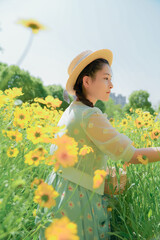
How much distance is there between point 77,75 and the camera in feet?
5.02

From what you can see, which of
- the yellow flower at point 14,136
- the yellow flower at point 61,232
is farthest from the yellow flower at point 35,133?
the yellow flower at point 61,232

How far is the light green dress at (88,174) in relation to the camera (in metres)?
1.17

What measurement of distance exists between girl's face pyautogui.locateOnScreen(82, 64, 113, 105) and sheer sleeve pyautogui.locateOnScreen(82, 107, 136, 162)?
9.6 inches

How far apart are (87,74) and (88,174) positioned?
617 mm

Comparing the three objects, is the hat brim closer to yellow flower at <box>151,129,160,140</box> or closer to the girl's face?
the girl's face

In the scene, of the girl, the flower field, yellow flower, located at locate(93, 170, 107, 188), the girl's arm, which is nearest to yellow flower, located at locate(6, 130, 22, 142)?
the flower field

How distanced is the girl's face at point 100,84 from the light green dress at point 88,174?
0.61ft

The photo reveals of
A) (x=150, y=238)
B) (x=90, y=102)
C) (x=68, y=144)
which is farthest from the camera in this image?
(x=90, y=102)

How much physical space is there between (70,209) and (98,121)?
1.55 ft

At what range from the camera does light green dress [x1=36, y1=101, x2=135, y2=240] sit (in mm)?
1175

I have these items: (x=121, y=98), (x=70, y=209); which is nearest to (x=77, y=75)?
(x=70, y=209)

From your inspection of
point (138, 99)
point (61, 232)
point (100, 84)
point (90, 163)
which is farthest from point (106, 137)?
point (138, 99)

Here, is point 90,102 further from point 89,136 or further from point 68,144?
point 68,144

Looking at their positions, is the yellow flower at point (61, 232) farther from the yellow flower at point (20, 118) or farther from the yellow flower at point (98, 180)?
the yellow flower at point (20, 118)
